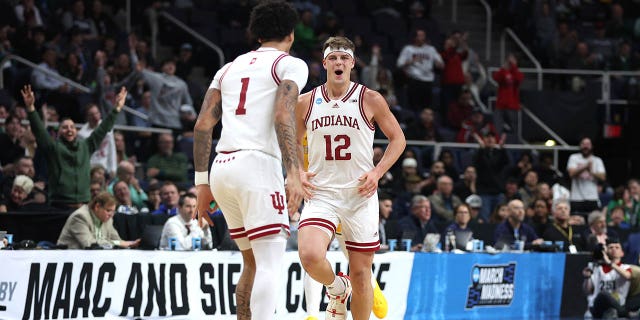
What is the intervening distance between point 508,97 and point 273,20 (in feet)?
50.9

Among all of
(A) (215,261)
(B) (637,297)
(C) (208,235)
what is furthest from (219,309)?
(B) (637,297)

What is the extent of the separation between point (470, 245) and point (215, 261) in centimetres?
376

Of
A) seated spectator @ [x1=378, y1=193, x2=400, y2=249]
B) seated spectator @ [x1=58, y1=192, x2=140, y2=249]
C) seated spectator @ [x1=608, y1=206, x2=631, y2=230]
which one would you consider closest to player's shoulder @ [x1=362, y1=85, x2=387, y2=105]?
seated spectator @ [x1=58, y1=192, x2=140, y2=249]

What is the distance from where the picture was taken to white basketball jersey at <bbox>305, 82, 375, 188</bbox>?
9211 mm

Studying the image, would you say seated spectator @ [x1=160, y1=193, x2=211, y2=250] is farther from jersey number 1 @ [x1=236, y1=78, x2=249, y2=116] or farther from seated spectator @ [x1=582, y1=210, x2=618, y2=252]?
seated spectator @ [x1=582, y1=210, x2=618, y2=252]

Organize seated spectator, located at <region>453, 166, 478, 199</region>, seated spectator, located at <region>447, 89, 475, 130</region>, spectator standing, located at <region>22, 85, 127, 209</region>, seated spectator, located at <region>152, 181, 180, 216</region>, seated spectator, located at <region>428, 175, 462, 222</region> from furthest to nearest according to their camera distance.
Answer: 1. seated spectator, located at <region>447, 89, 475, 130</region>
2. seated spectator, located at <region>453, 166, 478, 199</region>
3. seated spectator, located at <region>428, 175, 462, 222</region>
4. seated spectator, located at <region>152, 181, 180, 216</region>
5. spectator standing, located at <region>22, 85, 127, 209</region>

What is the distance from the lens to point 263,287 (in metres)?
7.23

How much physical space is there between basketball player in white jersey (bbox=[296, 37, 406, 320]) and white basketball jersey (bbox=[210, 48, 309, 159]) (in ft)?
5.84

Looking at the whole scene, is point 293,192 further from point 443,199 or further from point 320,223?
point 443,199

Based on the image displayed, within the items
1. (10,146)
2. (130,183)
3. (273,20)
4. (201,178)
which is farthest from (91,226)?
(273,20)

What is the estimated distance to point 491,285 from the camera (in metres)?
14.5

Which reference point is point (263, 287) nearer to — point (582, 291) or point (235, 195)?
point (235, 195)

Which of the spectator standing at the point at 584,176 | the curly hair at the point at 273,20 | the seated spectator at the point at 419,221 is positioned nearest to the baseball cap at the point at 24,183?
the seated spectator at the point at 419,221

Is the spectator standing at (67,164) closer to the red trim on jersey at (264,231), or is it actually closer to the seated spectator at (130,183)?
the seated spectator at (130,183)
